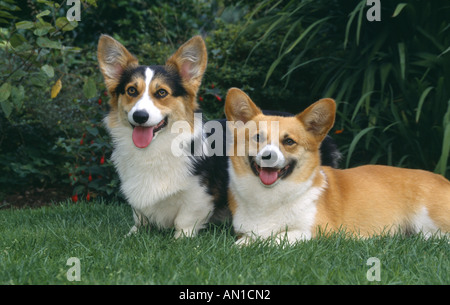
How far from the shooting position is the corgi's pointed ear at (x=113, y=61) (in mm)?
3078

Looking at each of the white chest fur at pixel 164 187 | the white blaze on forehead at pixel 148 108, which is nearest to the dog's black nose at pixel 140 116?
the white blaze on forehead at pixel 148 108

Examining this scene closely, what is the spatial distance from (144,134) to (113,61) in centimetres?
56

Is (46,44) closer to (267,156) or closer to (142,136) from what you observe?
(142,136)

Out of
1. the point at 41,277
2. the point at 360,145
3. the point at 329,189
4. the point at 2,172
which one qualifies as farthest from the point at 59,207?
the point at 360,145

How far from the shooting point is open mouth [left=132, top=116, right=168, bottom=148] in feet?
9.49

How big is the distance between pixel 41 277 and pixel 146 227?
Answer: 1.00 meters

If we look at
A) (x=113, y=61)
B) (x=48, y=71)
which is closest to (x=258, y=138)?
(x=113, y=61)

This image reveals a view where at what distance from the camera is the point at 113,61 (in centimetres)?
311

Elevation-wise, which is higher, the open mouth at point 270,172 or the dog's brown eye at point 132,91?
the dog's brown eye at point 132,91

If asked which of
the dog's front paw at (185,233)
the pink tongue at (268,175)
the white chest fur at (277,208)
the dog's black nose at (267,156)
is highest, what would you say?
the dog's black nose at (267,156)

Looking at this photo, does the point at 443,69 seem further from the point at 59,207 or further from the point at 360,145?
the point at 59,207

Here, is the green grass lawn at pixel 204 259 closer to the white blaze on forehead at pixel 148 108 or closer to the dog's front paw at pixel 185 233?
the dog's front paw at pixel 185 233

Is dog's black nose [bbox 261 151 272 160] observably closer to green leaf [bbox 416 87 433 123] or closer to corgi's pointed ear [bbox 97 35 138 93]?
corgi's pointed ear [bbox 97 35 138 93]

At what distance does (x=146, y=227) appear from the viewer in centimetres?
316
